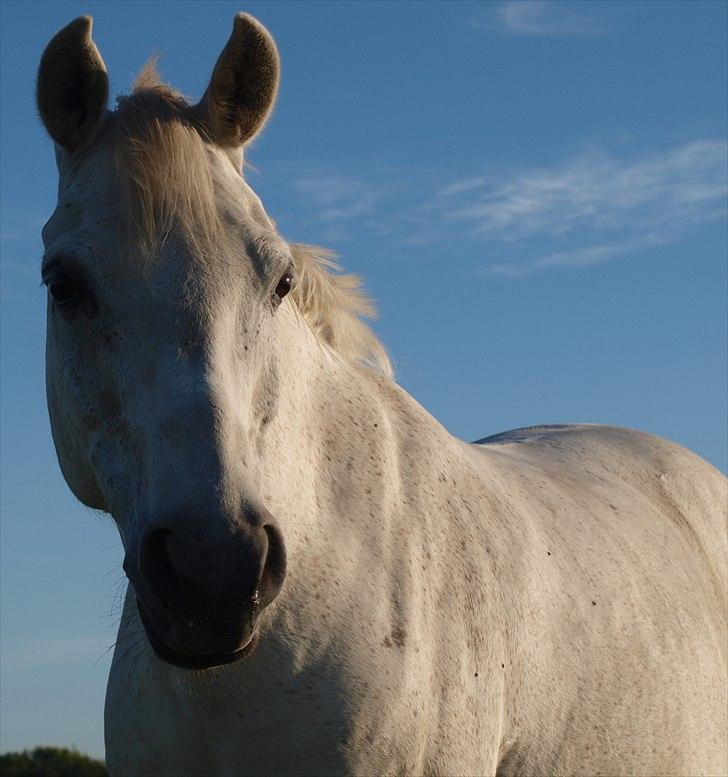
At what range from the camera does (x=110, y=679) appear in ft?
12.0

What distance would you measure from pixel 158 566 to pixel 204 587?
149 mm

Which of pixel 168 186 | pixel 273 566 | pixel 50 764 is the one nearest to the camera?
pixel 273 566

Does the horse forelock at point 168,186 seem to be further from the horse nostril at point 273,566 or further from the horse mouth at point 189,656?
the horse mouth at point 189,656

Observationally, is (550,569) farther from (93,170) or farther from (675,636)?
(93,170)

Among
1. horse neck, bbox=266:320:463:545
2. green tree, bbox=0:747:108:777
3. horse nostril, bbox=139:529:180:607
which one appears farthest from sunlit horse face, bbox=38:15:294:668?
green tree, bbox=0:747:108:777

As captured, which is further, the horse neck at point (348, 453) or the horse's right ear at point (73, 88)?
the horse's right ear at point (73, 88)

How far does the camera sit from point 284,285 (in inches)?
132

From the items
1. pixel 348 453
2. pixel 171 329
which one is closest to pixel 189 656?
pixel 171 329

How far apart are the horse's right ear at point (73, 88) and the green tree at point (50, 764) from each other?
784 centimetres

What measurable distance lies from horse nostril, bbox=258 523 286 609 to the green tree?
8.13 meters

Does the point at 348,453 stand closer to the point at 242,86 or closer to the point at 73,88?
the point at 242,86

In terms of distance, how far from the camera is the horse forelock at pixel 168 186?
3.15 meters

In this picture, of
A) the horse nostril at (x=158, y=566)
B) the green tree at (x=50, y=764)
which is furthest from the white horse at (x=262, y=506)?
the green tree at (x=50, y=764)

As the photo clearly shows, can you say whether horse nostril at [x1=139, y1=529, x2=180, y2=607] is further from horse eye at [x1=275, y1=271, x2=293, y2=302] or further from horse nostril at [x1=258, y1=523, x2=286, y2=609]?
horse eye at [x1=275, y1=271, x2=293, y2=302]
